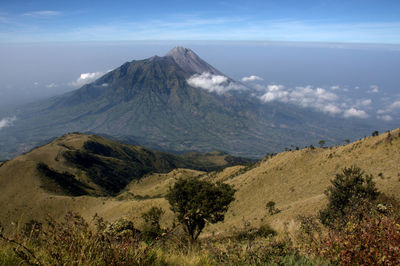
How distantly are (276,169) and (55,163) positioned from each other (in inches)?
3894

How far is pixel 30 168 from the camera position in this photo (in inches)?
3009

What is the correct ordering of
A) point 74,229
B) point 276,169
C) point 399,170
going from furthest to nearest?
point 276,169 < point 399,170 < point 74,229

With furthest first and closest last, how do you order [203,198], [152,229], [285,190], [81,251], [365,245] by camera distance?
[285,190]
[203,198]
[152,229]
[365,245]
[81,251]

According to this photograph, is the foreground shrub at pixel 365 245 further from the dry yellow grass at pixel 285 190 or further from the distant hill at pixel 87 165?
the distant hill at pixel 87 165

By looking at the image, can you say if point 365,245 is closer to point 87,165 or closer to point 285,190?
point 285,190

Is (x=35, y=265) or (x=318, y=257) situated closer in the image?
(x=35, y=265)

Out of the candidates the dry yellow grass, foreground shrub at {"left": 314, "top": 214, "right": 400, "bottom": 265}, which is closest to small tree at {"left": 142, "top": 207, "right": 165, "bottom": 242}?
foreground shrub at {"left": 314, "top": 214, "right": 400, "bottom": 265}

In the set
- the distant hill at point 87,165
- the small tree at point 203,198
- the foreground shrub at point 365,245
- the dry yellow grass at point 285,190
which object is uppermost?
the foreground shrub at point 365,245

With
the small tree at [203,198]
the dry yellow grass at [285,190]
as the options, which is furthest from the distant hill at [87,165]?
the small tree at [203,198]

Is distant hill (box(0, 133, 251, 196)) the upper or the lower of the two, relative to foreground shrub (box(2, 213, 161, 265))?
lower

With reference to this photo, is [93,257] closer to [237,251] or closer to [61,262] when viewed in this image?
[61,262]

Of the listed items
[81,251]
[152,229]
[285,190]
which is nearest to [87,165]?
[285,190]

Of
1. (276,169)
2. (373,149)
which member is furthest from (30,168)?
(373,149)

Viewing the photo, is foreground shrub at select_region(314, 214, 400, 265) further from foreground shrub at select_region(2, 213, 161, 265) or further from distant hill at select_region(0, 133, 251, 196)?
distant hill at select_region(0, 133, 251, 196)
